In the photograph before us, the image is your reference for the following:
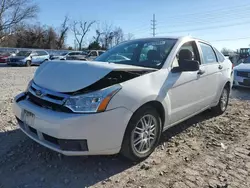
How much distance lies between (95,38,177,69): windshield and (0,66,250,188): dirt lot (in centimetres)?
124

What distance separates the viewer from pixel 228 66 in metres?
5.37

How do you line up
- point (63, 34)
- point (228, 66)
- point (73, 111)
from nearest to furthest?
point (73, 111) < point (228, 66) < point (63, 34)

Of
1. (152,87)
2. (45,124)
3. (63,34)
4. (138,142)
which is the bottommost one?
(138,142)

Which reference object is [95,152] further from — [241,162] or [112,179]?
[241,162]

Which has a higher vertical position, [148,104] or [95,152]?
[148,104]

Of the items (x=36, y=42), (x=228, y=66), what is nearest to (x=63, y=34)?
(x=36, y=42)

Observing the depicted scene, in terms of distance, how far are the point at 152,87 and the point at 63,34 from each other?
67207mm

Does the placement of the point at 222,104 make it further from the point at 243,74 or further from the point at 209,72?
the point at 243,74

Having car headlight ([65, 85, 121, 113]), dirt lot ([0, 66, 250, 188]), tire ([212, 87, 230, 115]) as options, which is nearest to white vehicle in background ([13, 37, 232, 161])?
car headlight ([65, 85, 121, 113])

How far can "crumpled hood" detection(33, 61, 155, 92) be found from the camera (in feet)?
9.23

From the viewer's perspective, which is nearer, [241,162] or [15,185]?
[15,185]

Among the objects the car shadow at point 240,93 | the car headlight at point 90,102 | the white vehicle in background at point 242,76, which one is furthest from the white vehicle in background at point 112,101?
the white vehicle in background at point 242,76

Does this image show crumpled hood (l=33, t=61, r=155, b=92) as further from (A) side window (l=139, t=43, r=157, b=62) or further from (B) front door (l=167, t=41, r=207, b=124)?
(A) side window (l=139, t=43, r=157, b=62)

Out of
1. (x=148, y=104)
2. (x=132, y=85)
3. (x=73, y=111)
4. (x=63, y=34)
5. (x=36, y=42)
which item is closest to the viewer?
(x=73, y=111)
